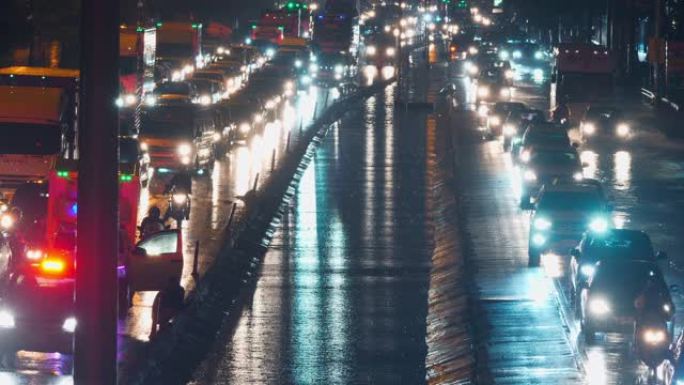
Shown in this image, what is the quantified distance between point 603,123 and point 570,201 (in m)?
26.9

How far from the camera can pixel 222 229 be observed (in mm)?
32062

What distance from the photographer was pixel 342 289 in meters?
26.9

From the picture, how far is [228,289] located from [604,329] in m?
8.29

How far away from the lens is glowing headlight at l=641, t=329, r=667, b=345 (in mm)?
19108

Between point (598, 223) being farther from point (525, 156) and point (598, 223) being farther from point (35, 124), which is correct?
point (35, 124)

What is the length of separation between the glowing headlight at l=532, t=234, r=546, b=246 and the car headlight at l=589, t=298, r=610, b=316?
6330 millimetres

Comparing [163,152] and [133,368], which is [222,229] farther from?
[133,368]

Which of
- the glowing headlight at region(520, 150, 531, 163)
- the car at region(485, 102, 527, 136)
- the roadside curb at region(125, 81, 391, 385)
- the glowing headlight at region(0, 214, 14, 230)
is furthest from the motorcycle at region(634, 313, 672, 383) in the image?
the car at region(485, 102, 527, 136)

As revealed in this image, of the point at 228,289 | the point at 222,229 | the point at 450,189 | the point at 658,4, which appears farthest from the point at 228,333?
the point at 658,4

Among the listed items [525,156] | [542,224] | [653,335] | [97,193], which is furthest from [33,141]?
[97,193]

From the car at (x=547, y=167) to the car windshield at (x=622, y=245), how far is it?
11954 millimetres

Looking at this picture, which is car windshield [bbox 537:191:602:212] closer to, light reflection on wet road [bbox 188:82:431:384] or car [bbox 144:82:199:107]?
light reflection on wet road [bbox 188:82:431:384]

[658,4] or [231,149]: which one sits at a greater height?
[658,4]

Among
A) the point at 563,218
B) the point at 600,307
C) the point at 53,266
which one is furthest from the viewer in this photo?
the point at 563,218
